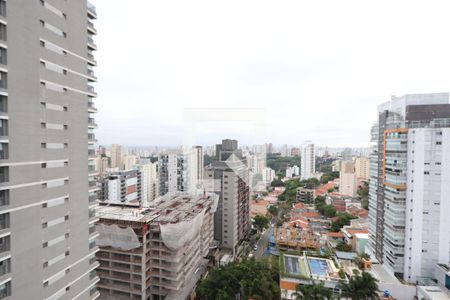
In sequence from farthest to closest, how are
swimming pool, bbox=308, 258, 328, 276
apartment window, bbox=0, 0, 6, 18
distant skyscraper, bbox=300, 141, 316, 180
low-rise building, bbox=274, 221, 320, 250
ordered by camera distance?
distant skyscraper, bbox=300, 141, 316, 180 → low-rise building, bbox=274, 221, 320, 250 → swimming pool, bbox=308, 258, 328, 276 → apartment window, bbox=0, 0, 6, 18

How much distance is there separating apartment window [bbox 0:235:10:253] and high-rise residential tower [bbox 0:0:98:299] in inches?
0.4

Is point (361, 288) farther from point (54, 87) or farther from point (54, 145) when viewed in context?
point (54, 87)

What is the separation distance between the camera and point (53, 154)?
392 cm

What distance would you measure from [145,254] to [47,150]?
12.9ft

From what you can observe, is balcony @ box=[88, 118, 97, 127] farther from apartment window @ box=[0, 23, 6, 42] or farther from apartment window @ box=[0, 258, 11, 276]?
apartment window @ box=[0, 258, 11, 276]

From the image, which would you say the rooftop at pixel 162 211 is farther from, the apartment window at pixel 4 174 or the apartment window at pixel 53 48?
the apartment window at pixel 53 48

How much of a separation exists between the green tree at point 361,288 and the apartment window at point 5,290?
6711 mm

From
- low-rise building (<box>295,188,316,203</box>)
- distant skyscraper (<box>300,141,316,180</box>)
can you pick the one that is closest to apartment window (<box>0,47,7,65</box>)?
low-rise building (<box>295,188,316,203</box>)

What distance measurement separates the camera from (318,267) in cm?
806

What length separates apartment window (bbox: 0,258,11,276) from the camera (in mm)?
3141

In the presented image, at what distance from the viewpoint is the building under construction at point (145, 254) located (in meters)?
6.30

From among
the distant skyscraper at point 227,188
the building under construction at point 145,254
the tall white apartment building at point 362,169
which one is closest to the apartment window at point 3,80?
the building under construction at point 145,254

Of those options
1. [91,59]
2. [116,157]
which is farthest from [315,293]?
[116,157]

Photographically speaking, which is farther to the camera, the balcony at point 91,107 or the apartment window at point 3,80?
the balcony at point 91,107
